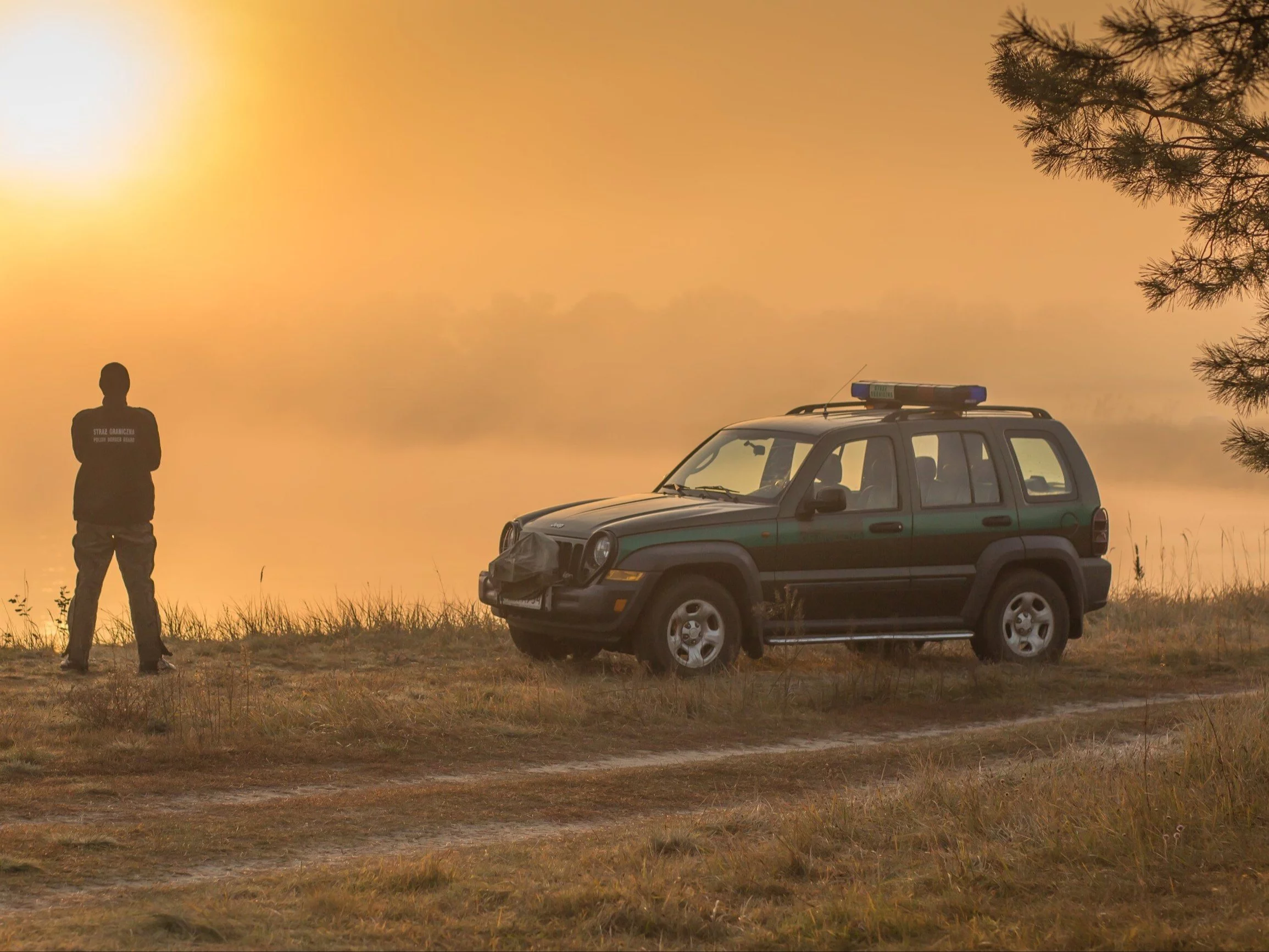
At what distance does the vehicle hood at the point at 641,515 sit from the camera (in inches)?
479

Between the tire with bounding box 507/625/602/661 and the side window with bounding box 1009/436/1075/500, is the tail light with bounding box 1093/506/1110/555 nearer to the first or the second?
the side window with bounding box 1009/436/1075/500

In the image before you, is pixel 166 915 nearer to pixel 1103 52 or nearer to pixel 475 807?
pixel 475 807

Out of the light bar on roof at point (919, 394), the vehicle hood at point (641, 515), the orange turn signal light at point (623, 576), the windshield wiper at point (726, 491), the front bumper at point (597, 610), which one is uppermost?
the light bar on roof at point (919, 394)

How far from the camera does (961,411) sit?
1353 cm

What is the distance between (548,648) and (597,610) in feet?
5.45

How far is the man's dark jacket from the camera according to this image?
12562 mm

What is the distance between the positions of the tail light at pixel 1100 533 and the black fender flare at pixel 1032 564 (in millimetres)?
235

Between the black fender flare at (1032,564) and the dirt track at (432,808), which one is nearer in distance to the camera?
the dirt track at (432,808)

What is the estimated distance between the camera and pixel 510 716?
1091 cm

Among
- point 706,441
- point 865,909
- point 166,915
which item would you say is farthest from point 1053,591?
point 166,915

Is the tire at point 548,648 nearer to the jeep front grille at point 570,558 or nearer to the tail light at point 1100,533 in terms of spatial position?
the jeep front grille at point 570,558

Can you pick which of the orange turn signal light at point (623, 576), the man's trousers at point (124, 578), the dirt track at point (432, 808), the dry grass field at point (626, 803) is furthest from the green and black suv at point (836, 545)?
the man's trousers at point (124, 578)

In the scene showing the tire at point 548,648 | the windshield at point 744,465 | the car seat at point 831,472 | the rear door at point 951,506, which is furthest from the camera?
the tire at point 548,648

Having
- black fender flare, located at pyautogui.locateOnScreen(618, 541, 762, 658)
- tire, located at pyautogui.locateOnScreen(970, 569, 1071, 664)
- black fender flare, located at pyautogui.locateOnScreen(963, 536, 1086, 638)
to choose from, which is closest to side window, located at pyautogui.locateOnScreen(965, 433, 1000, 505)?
black fender flare, located at pyautogui.locateOnScreen(963, 536, 1086, 638)
